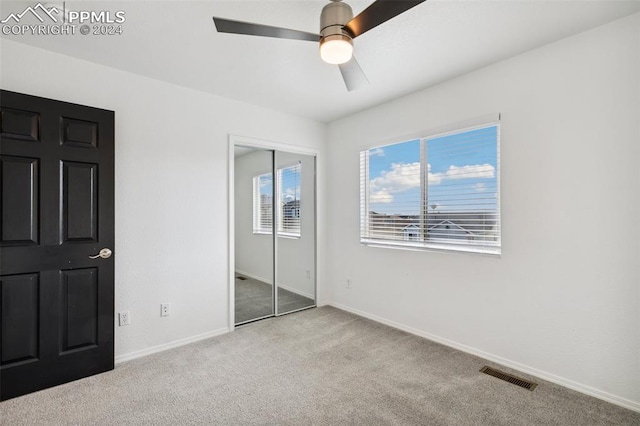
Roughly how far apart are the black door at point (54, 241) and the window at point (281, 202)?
5.31 ft

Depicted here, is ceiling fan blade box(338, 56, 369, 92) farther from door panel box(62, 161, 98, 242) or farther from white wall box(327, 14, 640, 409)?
door panel box(62, 161, 98, 242)

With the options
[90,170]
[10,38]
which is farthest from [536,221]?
[10,38]

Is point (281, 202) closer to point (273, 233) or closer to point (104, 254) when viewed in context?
point (273, 233)

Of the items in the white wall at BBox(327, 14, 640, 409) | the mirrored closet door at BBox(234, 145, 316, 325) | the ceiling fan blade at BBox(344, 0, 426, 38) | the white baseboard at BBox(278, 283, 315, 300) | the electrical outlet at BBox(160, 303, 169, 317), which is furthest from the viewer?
the white baseboard at BBox(278, 283, 315, 300)

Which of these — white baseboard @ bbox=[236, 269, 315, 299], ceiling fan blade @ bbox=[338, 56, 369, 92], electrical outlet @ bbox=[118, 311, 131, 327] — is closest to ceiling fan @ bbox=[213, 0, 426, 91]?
ceiling fan blade @ bbox=[338, 56, 369, 92]

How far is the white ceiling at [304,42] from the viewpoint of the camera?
1914 mm

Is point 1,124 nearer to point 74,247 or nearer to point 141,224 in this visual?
point 74,247

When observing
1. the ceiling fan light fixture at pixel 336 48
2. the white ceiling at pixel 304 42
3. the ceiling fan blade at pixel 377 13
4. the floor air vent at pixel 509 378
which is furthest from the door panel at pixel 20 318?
the floor air vent at pixel 509 378

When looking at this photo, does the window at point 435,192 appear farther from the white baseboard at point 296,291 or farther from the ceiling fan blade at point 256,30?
the ceiling fan blade at point 256,30

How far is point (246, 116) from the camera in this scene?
139 inches

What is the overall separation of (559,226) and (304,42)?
2356 mm

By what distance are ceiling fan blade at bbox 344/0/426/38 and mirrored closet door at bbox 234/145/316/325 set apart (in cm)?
232

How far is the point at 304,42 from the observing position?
2.28 m

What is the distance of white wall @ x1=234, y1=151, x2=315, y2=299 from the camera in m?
3.66
